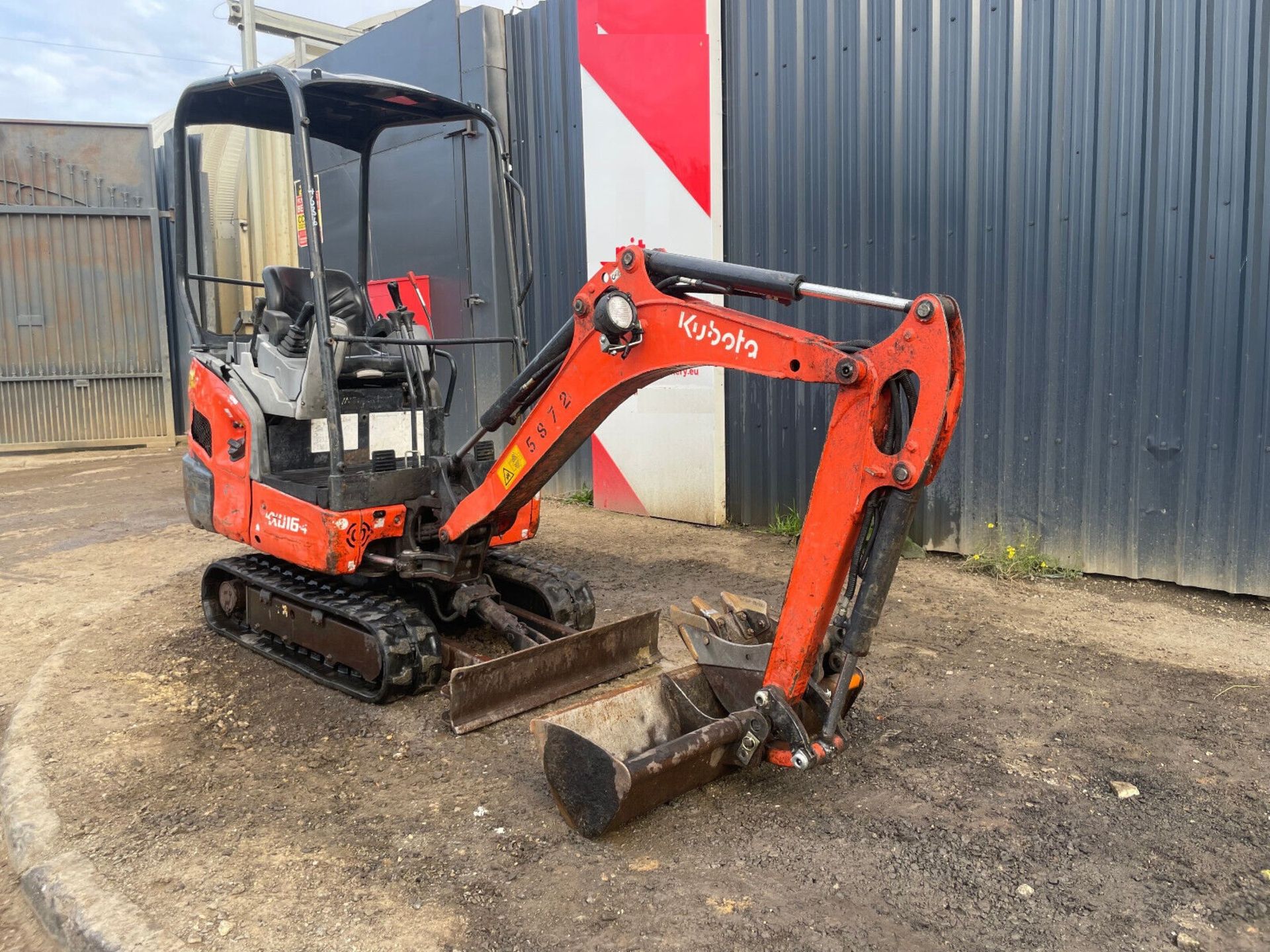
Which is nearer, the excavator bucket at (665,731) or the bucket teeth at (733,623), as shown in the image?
the excavator bucket at (665,731)

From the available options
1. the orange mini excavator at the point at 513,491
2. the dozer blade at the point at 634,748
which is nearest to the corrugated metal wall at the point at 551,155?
the orange mini excavator at the point at 513,491

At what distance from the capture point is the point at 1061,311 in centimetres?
568

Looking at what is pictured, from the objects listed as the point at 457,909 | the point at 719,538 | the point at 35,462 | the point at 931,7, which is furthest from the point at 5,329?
the point at 457,909

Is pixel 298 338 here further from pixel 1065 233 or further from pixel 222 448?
pixel 1065 233

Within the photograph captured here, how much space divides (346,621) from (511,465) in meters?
1.07

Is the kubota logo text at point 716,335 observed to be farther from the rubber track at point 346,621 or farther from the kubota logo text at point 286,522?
the kubota logo text at point 286,522

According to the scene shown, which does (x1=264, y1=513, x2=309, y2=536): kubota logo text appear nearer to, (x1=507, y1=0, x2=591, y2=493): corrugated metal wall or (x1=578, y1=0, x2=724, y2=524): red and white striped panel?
(x1=578, y1=0, x2=724, y2=524): red and white striped panel

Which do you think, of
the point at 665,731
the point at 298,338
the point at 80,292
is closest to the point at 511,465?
the point at 665,731

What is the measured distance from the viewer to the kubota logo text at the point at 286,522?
4.30 meters

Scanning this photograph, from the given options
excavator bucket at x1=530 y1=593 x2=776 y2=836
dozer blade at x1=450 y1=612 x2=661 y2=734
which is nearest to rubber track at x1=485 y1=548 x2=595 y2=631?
dozer blade at x1=450 y1=612 x2=661 y2=734

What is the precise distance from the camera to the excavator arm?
2.88 meters

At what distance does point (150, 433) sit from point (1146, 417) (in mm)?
12179

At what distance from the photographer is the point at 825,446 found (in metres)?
3.14

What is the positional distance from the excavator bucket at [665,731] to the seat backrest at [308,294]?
7.65 ft
